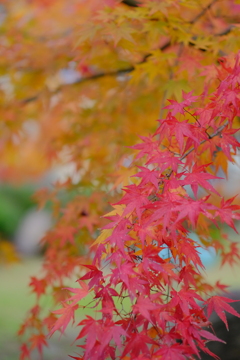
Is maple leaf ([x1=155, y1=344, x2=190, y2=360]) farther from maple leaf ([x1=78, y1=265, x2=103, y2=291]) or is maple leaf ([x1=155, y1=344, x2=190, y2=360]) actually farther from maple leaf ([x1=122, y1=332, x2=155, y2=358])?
maple leaf ([x1=78, y1=265, x2=103, y2=291])

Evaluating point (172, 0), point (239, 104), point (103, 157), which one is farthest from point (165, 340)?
point (103, 157)

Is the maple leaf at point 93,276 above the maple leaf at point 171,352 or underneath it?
above

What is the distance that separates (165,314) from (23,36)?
253cm

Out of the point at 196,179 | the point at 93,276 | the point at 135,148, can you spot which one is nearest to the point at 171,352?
the point at 93,276

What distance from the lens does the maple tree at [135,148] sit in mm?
1166

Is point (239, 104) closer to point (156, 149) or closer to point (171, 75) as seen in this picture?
point (156, 149)

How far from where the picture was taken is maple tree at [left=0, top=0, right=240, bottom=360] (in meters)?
1.17

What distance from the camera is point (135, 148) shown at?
4.43 ft

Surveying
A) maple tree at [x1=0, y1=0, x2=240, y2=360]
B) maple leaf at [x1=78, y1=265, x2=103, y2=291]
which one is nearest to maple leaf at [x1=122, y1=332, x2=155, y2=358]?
maple tree at [x1=0, y1=0, x2=240, y2=360]

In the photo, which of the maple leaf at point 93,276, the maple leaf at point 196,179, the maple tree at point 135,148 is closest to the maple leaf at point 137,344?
the maple tree at point 135,148

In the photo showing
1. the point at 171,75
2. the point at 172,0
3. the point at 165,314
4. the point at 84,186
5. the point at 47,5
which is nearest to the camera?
the point at 165,314

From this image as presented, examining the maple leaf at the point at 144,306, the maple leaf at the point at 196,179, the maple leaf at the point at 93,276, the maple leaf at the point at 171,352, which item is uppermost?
the maple leaf at the point at 196,179

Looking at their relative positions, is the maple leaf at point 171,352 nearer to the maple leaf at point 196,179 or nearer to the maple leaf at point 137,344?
the maple leaf at point 137,344

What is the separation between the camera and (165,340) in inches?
46.5
